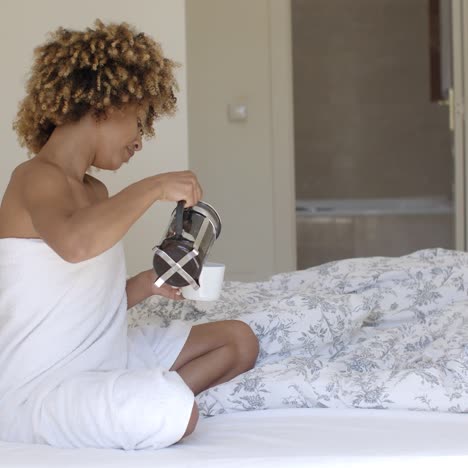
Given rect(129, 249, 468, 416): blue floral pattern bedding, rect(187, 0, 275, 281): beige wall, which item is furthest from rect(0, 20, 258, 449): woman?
rect(187, 0, 275, 281): beige wall

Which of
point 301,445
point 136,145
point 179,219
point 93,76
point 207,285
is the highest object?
point 93,76

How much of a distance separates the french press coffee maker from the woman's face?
241 millimetres

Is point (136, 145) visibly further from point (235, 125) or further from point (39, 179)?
point (235, 125)

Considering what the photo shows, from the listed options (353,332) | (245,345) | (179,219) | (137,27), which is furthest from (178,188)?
(137,27)

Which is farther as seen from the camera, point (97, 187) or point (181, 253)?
point (97, 187)

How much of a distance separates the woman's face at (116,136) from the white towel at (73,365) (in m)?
0.17

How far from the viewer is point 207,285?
1.67m

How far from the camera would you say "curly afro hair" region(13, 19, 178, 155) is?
1.63 meters

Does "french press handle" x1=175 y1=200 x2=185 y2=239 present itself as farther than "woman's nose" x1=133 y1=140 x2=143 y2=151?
No

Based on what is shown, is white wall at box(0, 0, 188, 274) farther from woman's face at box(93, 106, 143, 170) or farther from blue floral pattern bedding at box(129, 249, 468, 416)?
woman's face at box(93, 106, 143, 170)

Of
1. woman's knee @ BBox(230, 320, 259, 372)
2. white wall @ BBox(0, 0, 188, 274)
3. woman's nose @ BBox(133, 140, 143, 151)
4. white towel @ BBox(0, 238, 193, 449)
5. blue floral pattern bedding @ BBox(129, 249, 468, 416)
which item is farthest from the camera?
white wall @ BBox(0, 0, 188, 274)

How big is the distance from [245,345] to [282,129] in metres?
3.07

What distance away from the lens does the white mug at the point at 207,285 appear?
5.47 feet

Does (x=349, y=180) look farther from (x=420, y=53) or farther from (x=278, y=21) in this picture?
(x=278, y=21)
